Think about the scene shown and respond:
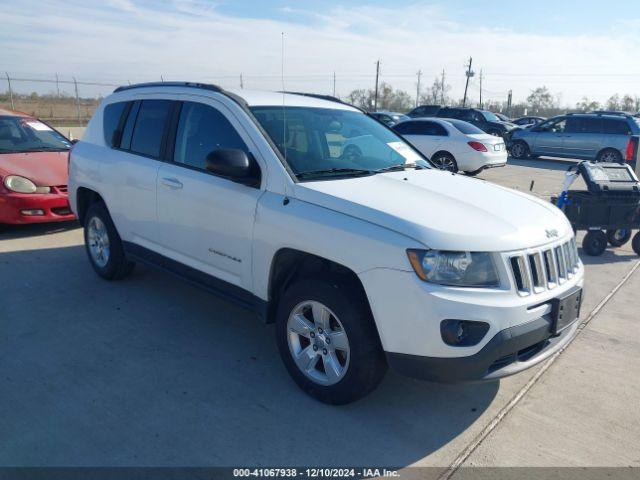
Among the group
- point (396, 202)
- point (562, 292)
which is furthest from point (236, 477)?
point (562, 292)

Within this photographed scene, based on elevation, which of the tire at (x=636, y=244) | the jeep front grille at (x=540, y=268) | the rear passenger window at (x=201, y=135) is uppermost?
the rear passenger window at (x=201, y=135)

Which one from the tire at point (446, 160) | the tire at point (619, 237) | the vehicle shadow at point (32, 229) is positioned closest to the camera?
the vehicle shadow at point (32, 229)

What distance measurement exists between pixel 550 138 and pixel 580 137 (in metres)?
1.29

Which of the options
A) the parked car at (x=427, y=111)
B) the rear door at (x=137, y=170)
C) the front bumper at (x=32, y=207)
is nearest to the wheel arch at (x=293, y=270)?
the rear door at (x=137, y=170)

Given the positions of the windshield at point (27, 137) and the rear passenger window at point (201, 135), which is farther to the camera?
the windshield at point (27, 137)

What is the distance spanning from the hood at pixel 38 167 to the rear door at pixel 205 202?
3643 millimetres

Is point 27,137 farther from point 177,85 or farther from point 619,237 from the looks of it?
point 619,237

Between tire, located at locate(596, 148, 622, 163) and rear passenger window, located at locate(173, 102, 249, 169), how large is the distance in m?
16.9

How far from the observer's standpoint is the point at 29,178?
7.04m

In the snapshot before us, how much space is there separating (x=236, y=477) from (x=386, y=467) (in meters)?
0.79

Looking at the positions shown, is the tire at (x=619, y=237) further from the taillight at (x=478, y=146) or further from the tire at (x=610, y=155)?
the tire at (x=610, y=155)

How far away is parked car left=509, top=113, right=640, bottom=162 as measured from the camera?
1752 centimetres

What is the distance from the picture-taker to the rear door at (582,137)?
710 inches

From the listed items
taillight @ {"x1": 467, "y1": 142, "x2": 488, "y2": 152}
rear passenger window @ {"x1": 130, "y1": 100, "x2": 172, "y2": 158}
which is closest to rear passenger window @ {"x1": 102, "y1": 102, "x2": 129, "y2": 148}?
rear passenger window @ {"x1": 130, "y1": 100, "x2": 172, "y2": 158}
